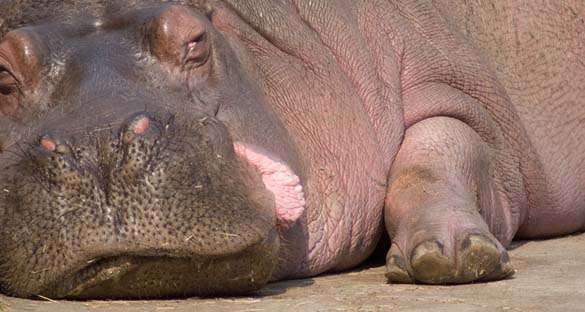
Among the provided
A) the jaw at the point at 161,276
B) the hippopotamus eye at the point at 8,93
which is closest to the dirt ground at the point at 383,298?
the jaw at the point at 161,276

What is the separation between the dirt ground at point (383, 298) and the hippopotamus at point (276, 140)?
0.07 m

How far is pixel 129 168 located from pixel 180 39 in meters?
0.79

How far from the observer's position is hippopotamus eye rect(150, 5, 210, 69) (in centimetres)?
487

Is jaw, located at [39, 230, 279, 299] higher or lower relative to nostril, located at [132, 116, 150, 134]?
lower

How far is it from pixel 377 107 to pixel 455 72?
61cm

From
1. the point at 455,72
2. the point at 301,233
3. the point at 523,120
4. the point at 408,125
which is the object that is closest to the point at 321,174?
the point at 301,233

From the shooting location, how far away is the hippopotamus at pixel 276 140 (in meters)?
4.34

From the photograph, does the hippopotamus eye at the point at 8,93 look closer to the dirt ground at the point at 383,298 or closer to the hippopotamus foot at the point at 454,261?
the dirt ground at the point at 383,298

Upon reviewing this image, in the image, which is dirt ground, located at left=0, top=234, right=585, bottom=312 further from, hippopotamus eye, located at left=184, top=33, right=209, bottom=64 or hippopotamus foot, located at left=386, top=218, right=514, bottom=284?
hippopotamus eye, located at left=184, top=33, right=209, bottom=64

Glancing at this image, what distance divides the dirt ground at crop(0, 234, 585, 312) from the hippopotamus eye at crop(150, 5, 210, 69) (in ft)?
2.79

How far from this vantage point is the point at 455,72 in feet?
20.9

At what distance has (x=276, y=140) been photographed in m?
5.17

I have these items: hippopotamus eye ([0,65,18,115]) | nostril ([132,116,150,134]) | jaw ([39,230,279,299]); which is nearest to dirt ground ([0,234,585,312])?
jaw ([39,230,279,299])

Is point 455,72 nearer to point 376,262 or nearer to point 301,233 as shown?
point 376,262
